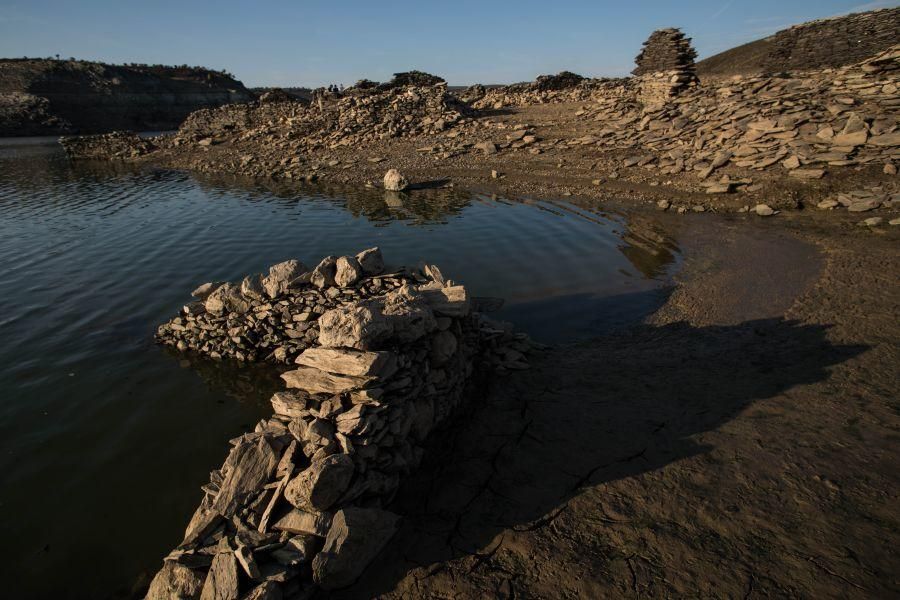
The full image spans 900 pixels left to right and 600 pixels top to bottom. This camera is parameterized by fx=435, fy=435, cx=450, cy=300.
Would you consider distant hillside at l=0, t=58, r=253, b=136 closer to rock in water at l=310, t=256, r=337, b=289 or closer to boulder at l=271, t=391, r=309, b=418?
rock in water at l=310, t=256, r=337, b=289

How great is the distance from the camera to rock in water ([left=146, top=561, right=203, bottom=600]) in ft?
16.2

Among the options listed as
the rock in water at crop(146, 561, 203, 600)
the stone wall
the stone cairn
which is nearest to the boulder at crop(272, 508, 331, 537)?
the stone cairn

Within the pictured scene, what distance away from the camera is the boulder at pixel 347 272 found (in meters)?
9.69

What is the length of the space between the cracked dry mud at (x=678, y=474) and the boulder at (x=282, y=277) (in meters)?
5.25

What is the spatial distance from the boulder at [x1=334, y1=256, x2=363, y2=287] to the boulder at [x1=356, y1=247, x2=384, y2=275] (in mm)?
127

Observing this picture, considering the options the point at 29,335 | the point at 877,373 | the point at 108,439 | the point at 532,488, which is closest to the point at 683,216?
the point at 877,373

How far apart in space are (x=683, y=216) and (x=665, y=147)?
7582 millimetres

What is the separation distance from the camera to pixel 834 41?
86.5ft

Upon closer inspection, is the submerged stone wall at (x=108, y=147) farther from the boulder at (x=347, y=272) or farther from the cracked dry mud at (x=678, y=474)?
the cracked dry mud at (x=678, y=474)

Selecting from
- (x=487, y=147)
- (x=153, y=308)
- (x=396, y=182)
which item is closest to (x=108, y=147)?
(x=396, y=182)

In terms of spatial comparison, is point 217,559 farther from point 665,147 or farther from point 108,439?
point 665,147

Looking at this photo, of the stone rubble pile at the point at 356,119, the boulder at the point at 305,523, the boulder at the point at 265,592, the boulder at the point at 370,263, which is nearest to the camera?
the boulder at the point at 265,592

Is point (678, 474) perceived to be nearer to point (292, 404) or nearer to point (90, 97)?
point (292, 404)

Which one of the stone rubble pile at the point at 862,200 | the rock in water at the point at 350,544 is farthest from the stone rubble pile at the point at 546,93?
the rock in water at the point at 350,544
